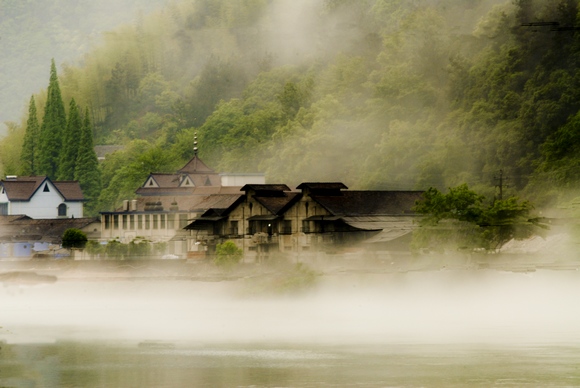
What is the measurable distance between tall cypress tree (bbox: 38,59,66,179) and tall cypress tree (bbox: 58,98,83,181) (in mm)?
2539

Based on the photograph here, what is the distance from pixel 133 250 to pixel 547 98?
27926mm

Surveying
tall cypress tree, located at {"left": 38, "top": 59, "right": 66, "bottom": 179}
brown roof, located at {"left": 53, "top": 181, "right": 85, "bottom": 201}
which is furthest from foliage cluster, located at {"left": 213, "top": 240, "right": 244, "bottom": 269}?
tall cypress tree, located at {"left": 38, "top": 59, "right": 66, "bottom": 179}

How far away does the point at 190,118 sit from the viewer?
164750 mm

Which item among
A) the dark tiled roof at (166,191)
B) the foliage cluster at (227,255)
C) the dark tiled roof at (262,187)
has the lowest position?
the foliage cluster at (227,255)

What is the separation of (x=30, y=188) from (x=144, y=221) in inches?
1020

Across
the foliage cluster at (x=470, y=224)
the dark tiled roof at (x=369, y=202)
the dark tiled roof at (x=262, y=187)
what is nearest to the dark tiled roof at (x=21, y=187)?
the dark tiled roof at (x=262, y=187)

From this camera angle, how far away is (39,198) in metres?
125

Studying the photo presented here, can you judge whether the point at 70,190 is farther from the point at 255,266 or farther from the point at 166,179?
the point at 255,266

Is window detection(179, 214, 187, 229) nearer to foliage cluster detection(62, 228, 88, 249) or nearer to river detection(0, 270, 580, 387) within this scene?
foliage cluster detection(62, 228, 88, 249)

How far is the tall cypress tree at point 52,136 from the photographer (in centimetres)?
14988

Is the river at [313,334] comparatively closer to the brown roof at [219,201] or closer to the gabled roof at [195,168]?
the brown roof at [219,201]

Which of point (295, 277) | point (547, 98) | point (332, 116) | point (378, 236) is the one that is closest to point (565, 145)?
point (547, 98)

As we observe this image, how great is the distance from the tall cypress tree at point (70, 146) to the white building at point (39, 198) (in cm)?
1548

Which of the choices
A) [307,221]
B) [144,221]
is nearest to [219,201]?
[144,221]
